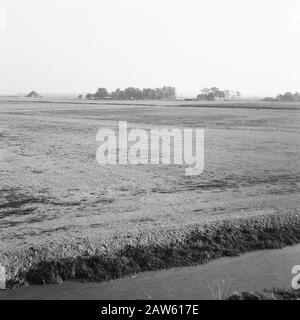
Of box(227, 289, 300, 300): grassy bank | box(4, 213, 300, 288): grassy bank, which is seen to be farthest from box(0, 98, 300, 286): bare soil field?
box(227, 289, 300, 300): grassy bank

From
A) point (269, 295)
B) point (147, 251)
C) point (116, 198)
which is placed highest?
point (116, 198)

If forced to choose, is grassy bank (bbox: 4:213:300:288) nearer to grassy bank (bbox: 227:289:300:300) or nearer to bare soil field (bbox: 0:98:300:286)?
bare soil field (bbox: 0:98:300:286)

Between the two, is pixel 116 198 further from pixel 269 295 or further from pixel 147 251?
pixel 269 295

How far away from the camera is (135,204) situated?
15.2 meters

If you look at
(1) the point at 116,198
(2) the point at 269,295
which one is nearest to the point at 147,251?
(2) the point at 269,295

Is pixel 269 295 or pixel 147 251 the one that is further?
pixel 147 251

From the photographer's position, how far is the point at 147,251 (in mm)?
11445

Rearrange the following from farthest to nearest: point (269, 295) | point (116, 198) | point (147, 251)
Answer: point (116, 198), point (147, 251), point (269, 295)

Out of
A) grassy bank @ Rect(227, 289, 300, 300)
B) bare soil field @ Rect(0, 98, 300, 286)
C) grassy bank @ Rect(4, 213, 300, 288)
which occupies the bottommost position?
grassy bank @ Rect(227, 289, 300, 300)


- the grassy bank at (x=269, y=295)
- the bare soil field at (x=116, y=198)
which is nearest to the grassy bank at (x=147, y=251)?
the bare soil field at (x=116, y=198)

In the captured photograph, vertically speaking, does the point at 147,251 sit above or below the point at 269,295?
above

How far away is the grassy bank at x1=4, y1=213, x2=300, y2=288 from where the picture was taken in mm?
10508

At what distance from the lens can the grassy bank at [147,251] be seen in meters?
10.5
